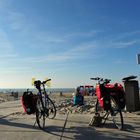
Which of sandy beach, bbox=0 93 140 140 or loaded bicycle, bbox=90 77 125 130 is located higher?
loaded bicycle, bbox=90 77 125 130

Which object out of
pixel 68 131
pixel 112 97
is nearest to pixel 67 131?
pixel 68 131

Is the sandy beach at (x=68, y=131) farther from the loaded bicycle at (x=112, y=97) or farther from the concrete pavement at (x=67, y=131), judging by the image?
the loaded bicycle at (x=112, y=97)

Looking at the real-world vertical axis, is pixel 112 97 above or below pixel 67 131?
above

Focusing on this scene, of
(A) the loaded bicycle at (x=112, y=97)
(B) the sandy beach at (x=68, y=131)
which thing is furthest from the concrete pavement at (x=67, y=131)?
(A) the loaded bicycle at (x=112, y=97)

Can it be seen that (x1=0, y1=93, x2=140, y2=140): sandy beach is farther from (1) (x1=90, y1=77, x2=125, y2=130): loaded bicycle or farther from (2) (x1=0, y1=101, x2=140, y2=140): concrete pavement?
(1) (x1=90, y1=77, x2=125, y2=130): loaded bicycle

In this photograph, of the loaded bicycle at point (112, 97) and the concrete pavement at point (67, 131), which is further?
the loaded bicycle at point (112, 97)

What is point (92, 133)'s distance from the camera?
910 cm

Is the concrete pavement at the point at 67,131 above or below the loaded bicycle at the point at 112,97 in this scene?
below

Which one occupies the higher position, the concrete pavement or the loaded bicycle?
the loaded bicycle

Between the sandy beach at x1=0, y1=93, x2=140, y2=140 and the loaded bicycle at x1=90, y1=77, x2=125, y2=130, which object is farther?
the loaded bicycle at x1=90, y1=77, x2=125, y2=130

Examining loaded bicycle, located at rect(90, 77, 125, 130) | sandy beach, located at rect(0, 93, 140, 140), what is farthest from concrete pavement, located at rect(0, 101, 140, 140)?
loaded bicycle, located at rect(90, 77, 125, 130)

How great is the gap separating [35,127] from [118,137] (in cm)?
291

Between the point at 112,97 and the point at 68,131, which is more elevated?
the point at 112,97

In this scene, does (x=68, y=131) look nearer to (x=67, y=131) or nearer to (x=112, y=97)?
(x=67, y=131)
